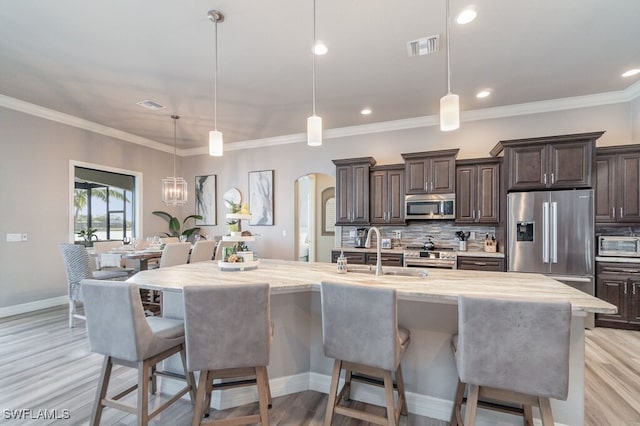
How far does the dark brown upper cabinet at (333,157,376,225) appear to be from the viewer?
5.09m

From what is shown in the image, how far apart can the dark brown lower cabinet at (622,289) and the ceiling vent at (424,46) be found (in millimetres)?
3389

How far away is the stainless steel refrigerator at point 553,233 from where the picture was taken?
3.75 meters

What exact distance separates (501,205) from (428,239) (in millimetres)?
1211

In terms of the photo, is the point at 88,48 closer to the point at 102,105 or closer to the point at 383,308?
the point at 102,105

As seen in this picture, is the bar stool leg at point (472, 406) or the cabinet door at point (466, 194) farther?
the cabinet door at point (466, 194)

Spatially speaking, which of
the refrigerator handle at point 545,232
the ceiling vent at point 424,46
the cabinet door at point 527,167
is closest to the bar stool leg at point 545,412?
the ceiling vent at point 424,46

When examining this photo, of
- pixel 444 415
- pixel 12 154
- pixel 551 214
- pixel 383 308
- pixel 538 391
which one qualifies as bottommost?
pixel 444 415

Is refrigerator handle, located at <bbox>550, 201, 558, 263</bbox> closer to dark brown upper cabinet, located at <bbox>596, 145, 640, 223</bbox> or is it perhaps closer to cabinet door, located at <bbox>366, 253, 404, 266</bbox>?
dark brown upper cabinet, located at <bbox>596, 145, 640, 223</bbox>

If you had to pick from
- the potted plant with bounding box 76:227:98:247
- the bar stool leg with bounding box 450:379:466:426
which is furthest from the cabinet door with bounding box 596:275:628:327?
the potted plant with bounding box 76:227:98:247

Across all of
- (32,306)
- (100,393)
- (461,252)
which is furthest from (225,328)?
Answer: (32,306)

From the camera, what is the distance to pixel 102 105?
447 cm

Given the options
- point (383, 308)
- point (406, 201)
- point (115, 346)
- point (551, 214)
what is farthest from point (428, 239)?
point (115, 346)

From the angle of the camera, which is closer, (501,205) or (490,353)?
(490,353)

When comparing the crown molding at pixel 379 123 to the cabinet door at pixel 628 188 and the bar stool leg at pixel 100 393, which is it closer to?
the cabinet door at pixel 628 188
